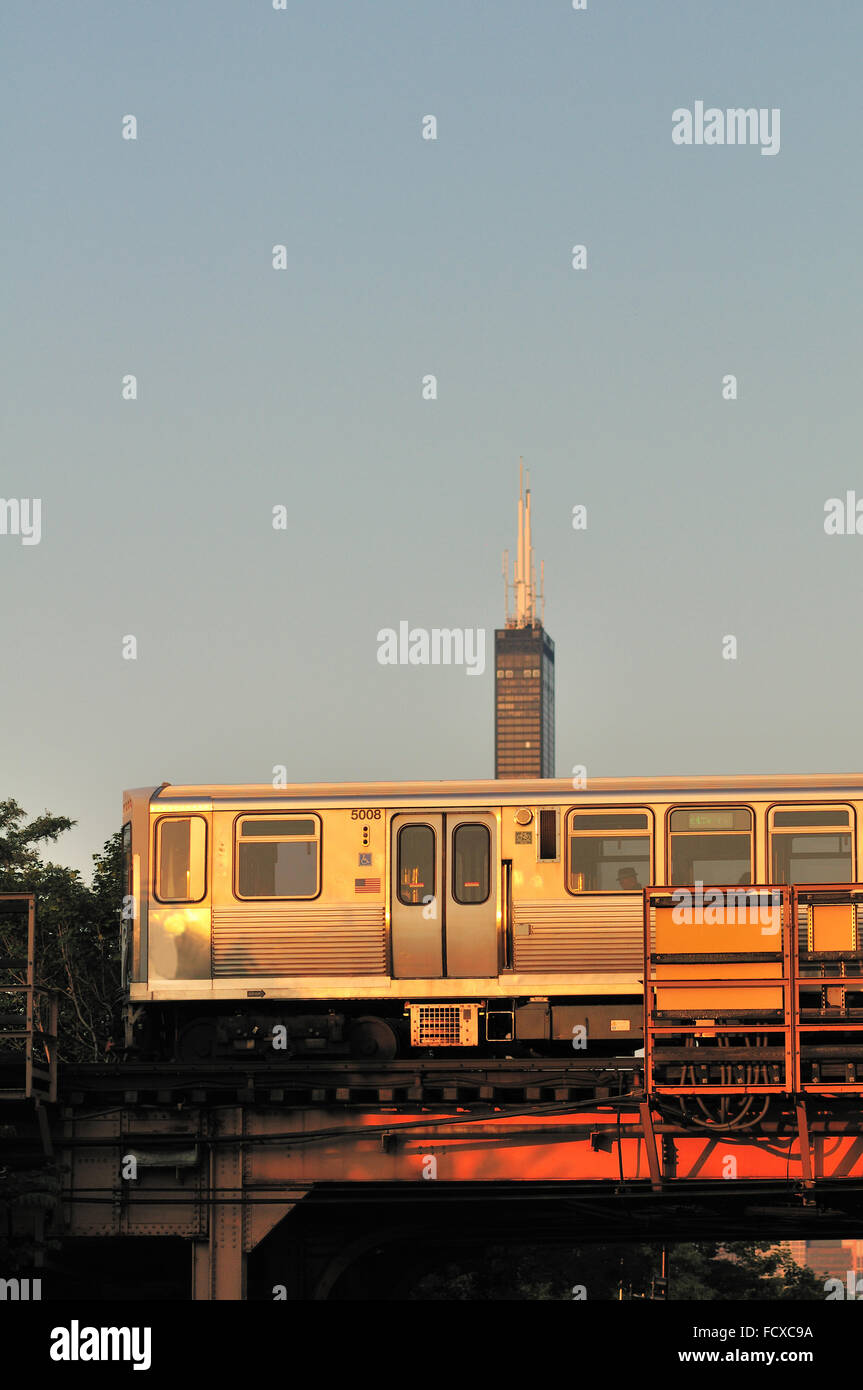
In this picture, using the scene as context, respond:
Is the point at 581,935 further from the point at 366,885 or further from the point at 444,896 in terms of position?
the point at 366,885

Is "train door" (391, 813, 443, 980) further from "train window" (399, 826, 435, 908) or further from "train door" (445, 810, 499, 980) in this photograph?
"train door" (445, 810, 499, 980)

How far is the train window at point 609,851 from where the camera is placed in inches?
1040

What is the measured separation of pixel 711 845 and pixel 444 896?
390cm

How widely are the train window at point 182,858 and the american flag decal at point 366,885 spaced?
2.21m

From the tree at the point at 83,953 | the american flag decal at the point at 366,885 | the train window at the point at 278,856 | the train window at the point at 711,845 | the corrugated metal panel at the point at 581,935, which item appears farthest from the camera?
the tree at the point at 83,953

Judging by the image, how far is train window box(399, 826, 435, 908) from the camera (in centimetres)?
2664

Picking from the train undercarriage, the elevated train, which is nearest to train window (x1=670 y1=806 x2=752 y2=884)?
the elevated train

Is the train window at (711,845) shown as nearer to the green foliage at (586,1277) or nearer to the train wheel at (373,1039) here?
the train wheel at (373,1039)

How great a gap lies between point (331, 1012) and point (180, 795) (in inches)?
152

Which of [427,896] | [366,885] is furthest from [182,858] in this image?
[427,896]

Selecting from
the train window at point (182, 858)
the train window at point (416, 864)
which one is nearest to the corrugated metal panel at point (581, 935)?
the train window at point (416, 864)

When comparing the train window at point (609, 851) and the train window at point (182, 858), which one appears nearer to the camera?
the train window at point (609, 851)

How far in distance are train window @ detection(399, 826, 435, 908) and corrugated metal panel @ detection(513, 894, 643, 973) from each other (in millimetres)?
1322

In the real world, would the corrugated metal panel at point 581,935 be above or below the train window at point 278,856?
below
